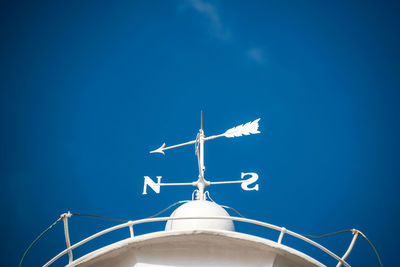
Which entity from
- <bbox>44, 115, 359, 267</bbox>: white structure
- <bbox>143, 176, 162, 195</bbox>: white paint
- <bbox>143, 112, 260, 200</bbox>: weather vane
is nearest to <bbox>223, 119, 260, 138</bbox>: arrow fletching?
<bbox>143, 112, 260, 200</bbox>: weather vane

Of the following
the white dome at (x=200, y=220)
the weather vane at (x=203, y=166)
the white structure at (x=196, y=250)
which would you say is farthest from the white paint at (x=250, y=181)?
the white structure at (x=196, y=250)

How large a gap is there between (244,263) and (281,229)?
77 cm

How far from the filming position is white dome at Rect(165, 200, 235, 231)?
576 centimetres

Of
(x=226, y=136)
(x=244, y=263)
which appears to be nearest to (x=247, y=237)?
(x=244, y=263)

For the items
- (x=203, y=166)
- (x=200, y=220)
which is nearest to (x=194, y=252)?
(x=200, y=220)

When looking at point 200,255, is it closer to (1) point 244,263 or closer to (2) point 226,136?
(1) point 244,263

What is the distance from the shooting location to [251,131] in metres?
8.02

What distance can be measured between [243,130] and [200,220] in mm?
3142

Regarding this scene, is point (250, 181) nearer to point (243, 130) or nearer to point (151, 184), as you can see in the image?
point (243, 130)

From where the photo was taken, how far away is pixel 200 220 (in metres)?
5.82

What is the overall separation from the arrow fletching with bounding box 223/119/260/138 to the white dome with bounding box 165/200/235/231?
2.40 meters

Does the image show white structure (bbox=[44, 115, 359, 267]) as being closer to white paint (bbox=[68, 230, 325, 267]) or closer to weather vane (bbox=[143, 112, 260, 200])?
white paint (bbox=[68, 230, 325, 267])

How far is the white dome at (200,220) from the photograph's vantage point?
18.9ft

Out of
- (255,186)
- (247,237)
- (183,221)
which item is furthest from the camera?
(255,186)
